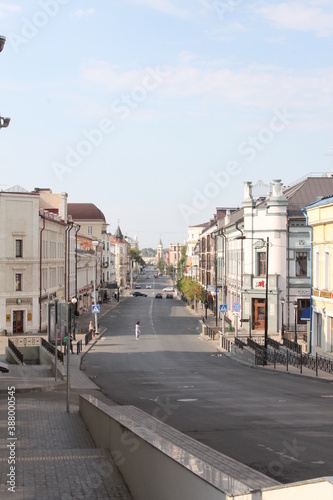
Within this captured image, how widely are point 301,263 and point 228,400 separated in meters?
31.5

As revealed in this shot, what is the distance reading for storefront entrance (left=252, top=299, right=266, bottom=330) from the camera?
5266 cm

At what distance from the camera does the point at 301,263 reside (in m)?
51.8

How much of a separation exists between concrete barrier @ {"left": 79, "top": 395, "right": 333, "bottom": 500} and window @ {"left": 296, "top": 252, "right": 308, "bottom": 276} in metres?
40.5

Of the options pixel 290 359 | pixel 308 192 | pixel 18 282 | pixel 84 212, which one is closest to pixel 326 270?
pixel 290 359

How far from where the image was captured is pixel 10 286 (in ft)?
171

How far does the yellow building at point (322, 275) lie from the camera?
113 feet

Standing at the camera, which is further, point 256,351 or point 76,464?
point 256,351

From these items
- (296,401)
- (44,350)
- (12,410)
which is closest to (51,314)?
(12,410)

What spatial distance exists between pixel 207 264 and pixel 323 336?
55.7 metres

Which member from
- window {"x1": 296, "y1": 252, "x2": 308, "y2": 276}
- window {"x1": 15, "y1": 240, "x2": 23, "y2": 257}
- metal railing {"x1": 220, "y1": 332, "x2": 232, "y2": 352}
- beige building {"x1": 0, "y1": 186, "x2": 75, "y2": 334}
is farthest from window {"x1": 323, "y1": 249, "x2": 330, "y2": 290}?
window {"x1": 15, "y1": 240, "x2": 23, "y2": 257}

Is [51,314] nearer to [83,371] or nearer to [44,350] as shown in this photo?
[83,371]

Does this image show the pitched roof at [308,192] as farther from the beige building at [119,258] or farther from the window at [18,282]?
the beige building at [119,258]

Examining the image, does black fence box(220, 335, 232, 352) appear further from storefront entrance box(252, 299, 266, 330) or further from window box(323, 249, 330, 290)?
window box(323, 249, 330, 290)

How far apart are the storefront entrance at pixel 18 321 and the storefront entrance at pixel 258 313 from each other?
18764mm
